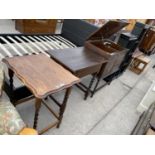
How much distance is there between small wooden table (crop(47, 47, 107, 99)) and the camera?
187 cm

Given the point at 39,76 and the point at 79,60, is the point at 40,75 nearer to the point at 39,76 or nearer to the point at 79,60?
the point at 39,76

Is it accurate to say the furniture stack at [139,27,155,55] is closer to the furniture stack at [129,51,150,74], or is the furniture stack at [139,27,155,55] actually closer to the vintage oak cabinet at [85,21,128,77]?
the furniture stack at [129,51,150,74]

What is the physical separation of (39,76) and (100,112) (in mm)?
1358

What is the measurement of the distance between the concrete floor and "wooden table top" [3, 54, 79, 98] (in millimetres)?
776

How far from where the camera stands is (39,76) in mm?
1426

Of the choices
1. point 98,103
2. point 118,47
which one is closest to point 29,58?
point 98,103

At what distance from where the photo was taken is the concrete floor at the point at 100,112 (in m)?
2.07

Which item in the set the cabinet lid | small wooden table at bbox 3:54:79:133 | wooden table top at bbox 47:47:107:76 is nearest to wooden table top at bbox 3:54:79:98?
small wooden table at bbox 3:54:79:133

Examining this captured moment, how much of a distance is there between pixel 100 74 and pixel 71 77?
3.34 feet

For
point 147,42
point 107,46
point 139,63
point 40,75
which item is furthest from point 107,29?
point 147,42
